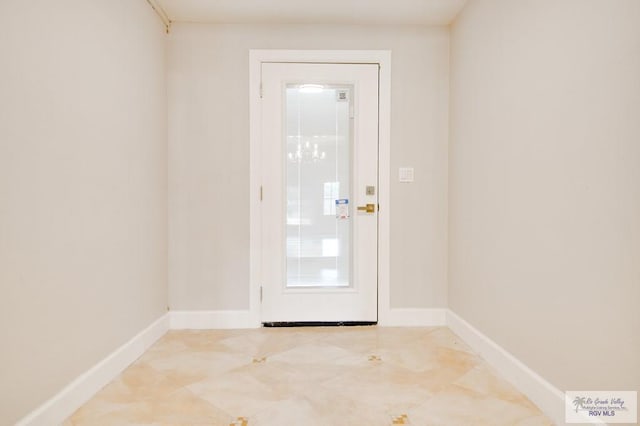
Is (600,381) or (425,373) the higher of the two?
(600,381)

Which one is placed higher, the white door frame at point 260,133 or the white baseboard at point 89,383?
the white door frame at point 260,133

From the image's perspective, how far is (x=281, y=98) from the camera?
10.5ft

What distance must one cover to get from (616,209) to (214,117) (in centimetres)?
275

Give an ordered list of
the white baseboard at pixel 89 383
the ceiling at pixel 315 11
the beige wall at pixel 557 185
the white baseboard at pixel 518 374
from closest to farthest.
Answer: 1. the beige wall at pixel 557 185
2. the white baseboard at pixel 89 383
3. the white baseboard at pixel 518 374
4. the ceiling at pixel 315 11

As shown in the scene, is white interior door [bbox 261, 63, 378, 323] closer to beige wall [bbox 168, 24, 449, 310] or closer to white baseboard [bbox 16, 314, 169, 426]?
beige wall [bbox 168, 24, 449, 310]

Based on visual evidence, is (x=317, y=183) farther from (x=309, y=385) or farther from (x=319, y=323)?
(x=309, y=385)

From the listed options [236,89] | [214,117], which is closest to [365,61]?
[236,89]

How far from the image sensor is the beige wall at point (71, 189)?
1.53 metres

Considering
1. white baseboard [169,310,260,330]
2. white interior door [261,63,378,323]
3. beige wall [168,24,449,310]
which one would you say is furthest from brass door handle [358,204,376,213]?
white baseboard [169,310,260,330]

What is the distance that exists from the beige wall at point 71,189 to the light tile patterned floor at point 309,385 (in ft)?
0.99

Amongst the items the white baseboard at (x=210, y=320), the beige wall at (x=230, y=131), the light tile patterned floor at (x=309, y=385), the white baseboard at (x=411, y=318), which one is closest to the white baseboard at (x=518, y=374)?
the light tile patterned floor at (x=309, y=385)

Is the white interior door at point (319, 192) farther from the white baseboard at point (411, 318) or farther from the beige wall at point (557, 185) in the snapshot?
the beige wall at point (557, 185)

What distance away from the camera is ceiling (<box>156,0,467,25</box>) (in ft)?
9.34

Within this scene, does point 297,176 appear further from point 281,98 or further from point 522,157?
point 522,157
